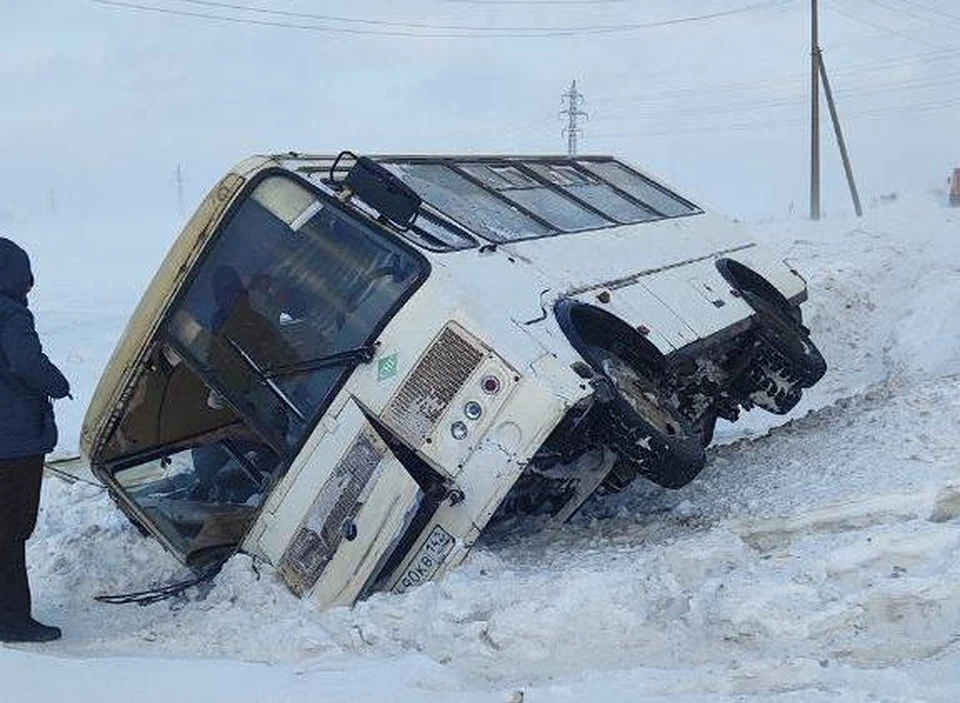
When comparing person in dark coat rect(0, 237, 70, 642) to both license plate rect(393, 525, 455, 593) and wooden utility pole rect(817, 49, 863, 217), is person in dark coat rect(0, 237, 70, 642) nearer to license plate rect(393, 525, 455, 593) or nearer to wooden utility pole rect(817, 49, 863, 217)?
license plate rect(393, 525, 455, 593)

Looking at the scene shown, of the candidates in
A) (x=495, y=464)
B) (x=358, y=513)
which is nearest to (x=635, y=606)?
(x=495, y=464)

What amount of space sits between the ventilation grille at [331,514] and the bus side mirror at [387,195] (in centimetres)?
109

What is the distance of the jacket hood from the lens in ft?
14.9

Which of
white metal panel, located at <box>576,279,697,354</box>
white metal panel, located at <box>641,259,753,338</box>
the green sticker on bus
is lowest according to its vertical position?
the green sticker on bus

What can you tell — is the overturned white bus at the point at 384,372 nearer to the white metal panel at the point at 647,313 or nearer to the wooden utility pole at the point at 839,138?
the white metal panel at the point at 647,313

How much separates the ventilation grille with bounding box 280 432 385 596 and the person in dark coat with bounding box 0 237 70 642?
42.2 inches

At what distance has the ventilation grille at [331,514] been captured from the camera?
15.4 feet

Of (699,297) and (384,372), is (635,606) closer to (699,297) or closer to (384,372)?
(384,372)

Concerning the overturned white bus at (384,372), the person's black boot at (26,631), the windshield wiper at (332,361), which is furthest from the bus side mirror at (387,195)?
the person's black boot at (26,631)

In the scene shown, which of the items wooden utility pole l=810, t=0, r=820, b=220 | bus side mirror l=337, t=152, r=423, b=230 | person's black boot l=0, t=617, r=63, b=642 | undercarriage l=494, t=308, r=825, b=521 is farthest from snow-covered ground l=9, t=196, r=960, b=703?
wooden utility pole l=810, t=0, r=820, b=220

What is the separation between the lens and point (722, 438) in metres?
8.16

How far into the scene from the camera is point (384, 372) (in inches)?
191

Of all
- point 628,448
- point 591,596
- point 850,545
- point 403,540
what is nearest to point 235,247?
point 403,540

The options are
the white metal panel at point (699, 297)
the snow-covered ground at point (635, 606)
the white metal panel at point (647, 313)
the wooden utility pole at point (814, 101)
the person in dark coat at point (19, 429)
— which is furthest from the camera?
the wooden utility pole at point (814, 101)
